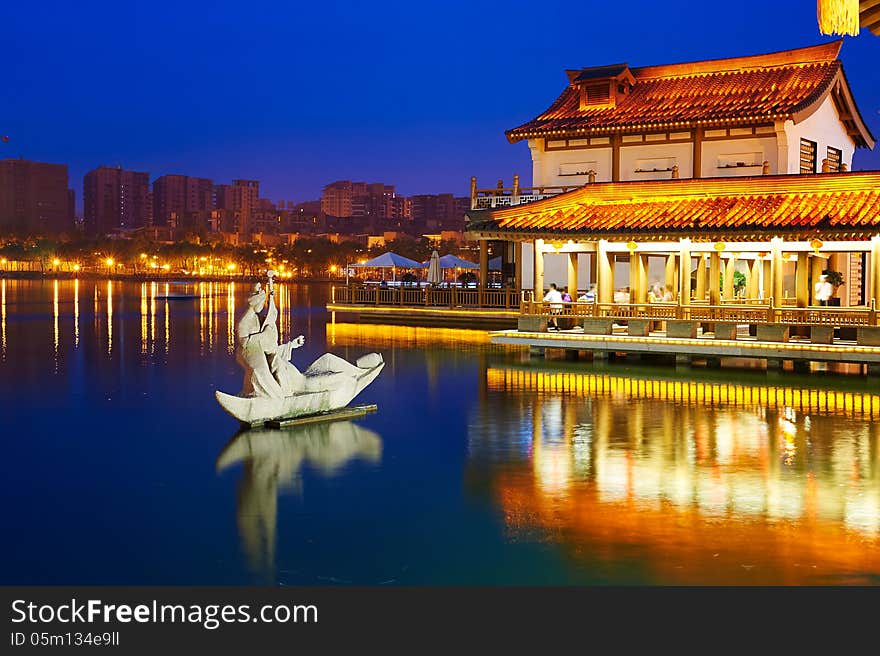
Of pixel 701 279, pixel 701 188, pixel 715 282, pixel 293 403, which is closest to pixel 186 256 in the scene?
pixel 701 279

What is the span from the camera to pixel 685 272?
2325cm

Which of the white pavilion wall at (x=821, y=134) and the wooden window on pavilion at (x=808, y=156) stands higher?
the white pavilion wall at (x=821, y=134)

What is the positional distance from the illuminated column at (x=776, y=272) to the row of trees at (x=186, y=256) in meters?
112

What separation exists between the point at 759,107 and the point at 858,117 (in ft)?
24.5

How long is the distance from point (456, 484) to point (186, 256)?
14523 cm

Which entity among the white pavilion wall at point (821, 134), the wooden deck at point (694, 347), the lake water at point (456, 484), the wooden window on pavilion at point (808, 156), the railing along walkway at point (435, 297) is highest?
the white pavilion wall at point (821, 134)

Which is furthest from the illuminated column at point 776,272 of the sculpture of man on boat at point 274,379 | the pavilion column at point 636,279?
the sculpture of man on boat at point 274,379

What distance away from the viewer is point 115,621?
6.23m

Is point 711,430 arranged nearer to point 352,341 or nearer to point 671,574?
point 671,574

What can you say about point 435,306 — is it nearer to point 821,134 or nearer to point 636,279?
point 636,279

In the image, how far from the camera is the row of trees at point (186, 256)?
14575 centimetres

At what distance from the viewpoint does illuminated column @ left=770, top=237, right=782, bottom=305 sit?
71.8 ft

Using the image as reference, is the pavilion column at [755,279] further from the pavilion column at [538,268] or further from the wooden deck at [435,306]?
the wooden deck at [435,306]

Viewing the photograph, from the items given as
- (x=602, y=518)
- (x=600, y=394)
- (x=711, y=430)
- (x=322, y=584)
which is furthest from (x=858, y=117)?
(x=322, y=584)
